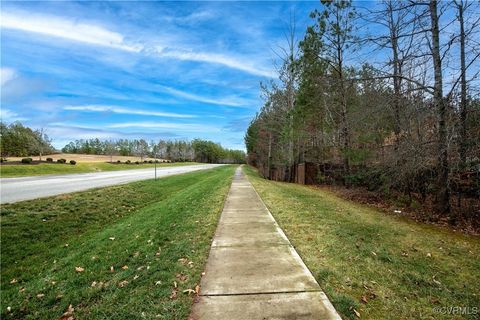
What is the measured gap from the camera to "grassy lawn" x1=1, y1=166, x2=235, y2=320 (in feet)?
11.7

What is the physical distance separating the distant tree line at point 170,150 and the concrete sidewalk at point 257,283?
97082 millimetres

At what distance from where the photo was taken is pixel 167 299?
11.1 feet

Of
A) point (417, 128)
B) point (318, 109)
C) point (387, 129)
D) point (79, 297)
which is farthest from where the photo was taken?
point (318, 109)

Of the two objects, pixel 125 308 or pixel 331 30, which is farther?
pixel 331 30

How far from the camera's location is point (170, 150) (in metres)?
127

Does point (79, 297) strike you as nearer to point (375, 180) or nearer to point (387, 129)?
point (387, 129)

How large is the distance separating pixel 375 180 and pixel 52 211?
12.9m

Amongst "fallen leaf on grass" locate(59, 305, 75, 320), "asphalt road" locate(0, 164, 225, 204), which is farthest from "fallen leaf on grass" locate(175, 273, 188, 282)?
"asphalt road" locate(0, 164, 225, 204)

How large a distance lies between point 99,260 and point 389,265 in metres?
5.14

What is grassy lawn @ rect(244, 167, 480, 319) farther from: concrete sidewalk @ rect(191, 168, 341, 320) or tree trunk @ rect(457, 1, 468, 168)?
tree trunk @ rect(457, 1, 468, 168)

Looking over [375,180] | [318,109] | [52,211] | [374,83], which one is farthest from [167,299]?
[318,109]

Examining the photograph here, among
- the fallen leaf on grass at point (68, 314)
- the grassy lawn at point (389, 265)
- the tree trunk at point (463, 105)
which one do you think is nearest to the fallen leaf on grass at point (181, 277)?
the fallen leaf on grass at point (68, 314)

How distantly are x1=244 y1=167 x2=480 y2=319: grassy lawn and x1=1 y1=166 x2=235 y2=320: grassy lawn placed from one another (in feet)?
6.02

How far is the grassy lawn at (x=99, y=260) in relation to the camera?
3.56m
